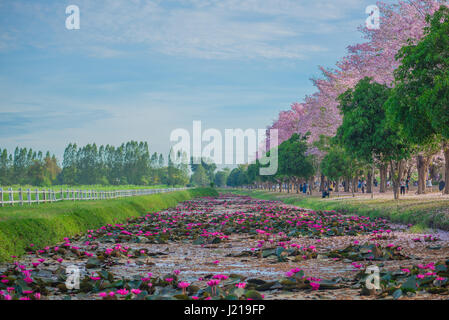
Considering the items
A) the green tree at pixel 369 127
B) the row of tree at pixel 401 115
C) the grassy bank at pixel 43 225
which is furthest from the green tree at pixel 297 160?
the grassy bank at pixel 43 225

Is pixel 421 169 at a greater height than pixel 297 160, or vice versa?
pixel 297 160

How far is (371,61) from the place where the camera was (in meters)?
34.4

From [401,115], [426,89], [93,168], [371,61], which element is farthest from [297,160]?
[93,168]

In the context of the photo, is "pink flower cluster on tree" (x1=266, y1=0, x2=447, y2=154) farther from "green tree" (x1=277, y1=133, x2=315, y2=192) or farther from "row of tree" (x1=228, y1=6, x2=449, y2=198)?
"green tree" (x1=277, y1=133, x2=315, y2=192)

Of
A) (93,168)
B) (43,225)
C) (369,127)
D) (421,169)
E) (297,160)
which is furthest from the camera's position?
(93,168)

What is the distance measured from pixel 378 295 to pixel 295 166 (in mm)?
55962

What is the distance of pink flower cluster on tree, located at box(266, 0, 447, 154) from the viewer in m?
29.9

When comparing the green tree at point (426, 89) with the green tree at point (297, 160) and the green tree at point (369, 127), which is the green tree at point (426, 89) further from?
the green tree at point (297, 160)

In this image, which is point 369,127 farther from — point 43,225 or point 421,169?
point 43,225

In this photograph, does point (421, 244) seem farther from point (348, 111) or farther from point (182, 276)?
point (348, 111)

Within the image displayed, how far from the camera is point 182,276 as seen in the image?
402 inches

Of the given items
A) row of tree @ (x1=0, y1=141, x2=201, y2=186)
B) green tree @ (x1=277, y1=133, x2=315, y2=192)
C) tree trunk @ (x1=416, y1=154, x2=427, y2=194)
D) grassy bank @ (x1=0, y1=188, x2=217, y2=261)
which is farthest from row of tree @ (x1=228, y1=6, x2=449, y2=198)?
row of tree @ (x1=0, y1=141, x2=201, y2=186)

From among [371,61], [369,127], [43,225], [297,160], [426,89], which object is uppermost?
[371,61]
